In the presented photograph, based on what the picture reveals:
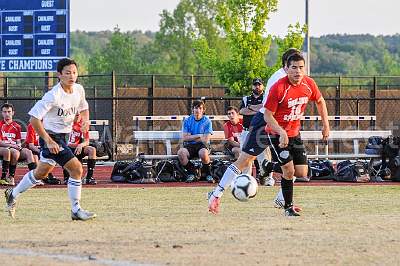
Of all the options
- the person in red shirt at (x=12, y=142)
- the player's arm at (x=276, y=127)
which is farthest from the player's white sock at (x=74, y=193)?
the person in red shirt at (x=12, y=142)

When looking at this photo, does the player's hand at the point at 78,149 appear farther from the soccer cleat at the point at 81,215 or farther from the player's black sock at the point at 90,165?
the soccer cleat at the point at 81,215

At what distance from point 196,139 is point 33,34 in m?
9.17

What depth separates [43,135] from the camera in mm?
11352

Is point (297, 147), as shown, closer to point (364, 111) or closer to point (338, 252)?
point (338, 252)

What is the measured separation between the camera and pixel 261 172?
61.4 ft

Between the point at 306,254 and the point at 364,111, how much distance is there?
1159 inches

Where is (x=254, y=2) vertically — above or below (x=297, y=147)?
above

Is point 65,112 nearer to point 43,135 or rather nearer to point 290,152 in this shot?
point 43,135

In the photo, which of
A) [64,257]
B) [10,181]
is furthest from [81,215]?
[10,181]

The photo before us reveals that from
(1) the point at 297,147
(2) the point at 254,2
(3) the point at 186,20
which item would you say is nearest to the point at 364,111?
(2) the point at 254,2

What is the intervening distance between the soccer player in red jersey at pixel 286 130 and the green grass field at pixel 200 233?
0.46 metres

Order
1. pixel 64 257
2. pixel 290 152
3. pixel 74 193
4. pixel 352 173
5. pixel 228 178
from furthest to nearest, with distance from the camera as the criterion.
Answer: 1. pixel 352 173
2. pixel 228 178
3. pixel 290 152
4. pixel 74 193
5. pixel 64 257

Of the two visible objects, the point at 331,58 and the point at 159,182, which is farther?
the point at 331,58

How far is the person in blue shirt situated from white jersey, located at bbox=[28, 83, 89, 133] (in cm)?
802
